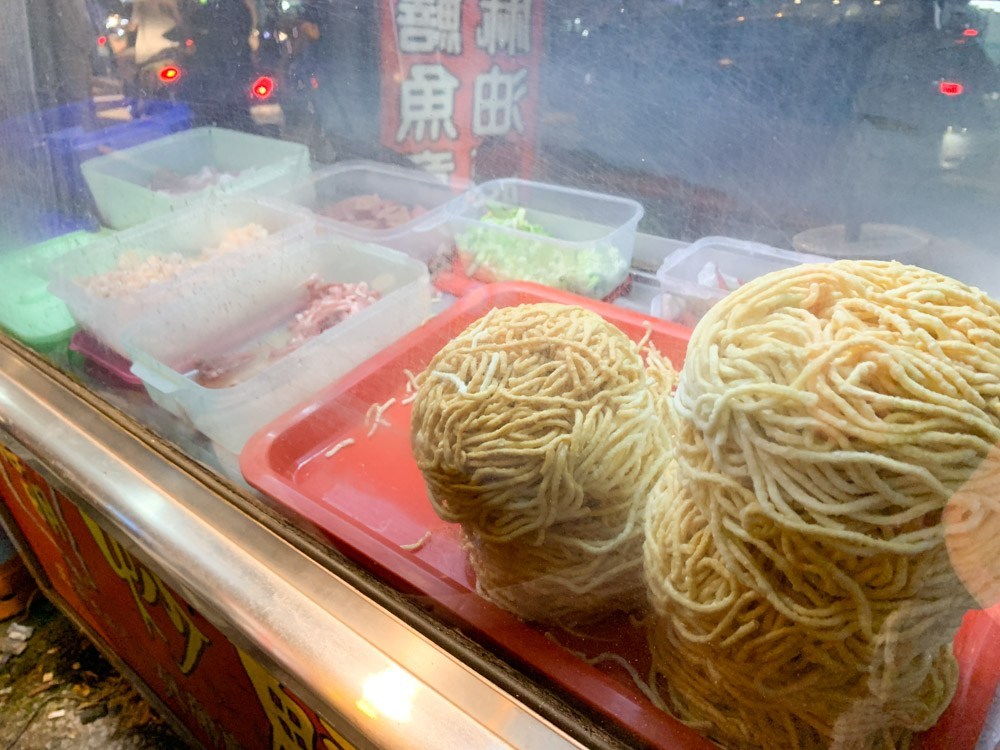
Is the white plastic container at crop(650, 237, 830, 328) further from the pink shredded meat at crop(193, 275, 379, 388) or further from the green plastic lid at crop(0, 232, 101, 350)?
the green plastic lid at crop(0, 232, 101, 350)

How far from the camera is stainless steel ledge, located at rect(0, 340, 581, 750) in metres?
0.80

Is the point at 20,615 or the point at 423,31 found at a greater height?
the point at 423,31

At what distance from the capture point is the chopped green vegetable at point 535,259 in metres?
1.79

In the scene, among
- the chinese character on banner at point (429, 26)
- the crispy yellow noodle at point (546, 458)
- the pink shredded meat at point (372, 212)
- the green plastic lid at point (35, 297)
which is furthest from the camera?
the pink shredded meat at point (372, 212)

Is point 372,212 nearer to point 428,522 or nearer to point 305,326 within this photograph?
point 305,326

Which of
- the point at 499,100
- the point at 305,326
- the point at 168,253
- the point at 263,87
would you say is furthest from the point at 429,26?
the point at 168,253

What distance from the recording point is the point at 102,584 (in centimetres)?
175

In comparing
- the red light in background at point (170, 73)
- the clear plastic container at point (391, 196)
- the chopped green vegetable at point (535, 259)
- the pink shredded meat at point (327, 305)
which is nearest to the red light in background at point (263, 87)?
the red light in background at point (170, 73)

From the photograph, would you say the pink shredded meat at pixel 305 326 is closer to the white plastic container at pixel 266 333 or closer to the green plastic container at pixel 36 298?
the white plastic container at pixel 266 333

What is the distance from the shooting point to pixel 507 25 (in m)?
1.49

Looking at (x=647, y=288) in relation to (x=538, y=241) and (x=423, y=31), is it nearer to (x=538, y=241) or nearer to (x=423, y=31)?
(x=538, y=241)

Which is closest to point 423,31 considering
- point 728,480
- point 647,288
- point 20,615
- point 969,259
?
point 647,288

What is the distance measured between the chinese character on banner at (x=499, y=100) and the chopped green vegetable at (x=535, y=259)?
298 millimetres

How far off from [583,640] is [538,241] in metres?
1.17
